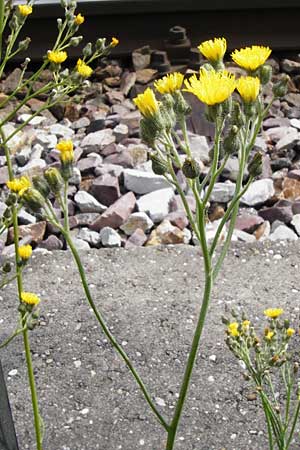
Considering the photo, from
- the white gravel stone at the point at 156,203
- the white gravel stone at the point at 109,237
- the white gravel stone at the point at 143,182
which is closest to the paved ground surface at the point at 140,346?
the white gravel stone at the point at 109,237

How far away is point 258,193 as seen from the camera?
4051 millimetres

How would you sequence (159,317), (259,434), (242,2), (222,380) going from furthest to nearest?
1. (242,2)
2. (159,317)
3. (222,380)
4. (259,434)

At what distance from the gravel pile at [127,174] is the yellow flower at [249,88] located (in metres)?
2.01

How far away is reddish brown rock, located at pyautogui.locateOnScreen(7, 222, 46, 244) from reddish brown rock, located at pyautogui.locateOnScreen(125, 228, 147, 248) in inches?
15.3

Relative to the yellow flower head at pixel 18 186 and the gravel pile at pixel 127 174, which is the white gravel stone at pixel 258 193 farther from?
the yellow flower head at pixel 18 186

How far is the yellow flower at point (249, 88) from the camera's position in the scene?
4.70 ft

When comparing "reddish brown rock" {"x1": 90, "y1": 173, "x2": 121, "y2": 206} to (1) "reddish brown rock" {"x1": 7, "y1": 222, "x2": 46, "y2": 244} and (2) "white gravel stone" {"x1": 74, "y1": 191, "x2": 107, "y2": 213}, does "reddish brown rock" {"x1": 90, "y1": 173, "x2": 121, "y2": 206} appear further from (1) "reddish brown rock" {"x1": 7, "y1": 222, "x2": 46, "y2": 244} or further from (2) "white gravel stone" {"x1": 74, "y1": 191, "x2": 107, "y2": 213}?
(1) "reddish brown rock" {"x1": 7, "y1": 222, "x2": 46, "y2": 244}

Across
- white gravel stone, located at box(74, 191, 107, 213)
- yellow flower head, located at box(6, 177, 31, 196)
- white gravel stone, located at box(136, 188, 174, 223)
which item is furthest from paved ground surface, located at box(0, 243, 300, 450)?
yellow flower head, located at box(6, 177, 31, 196)

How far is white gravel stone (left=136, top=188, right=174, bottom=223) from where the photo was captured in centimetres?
391

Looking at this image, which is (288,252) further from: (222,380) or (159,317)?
(222,380)

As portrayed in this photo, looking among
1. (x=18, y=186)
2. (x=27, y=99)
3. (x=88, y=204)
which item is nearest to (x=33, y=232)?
(x=88, y=204)

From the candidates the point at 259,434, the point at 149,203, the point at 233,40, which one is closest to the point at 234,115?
the point at 259,434

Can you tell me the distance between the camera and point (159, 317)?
3.07m

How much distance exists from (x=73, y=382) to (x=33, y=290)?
26.6 inches
